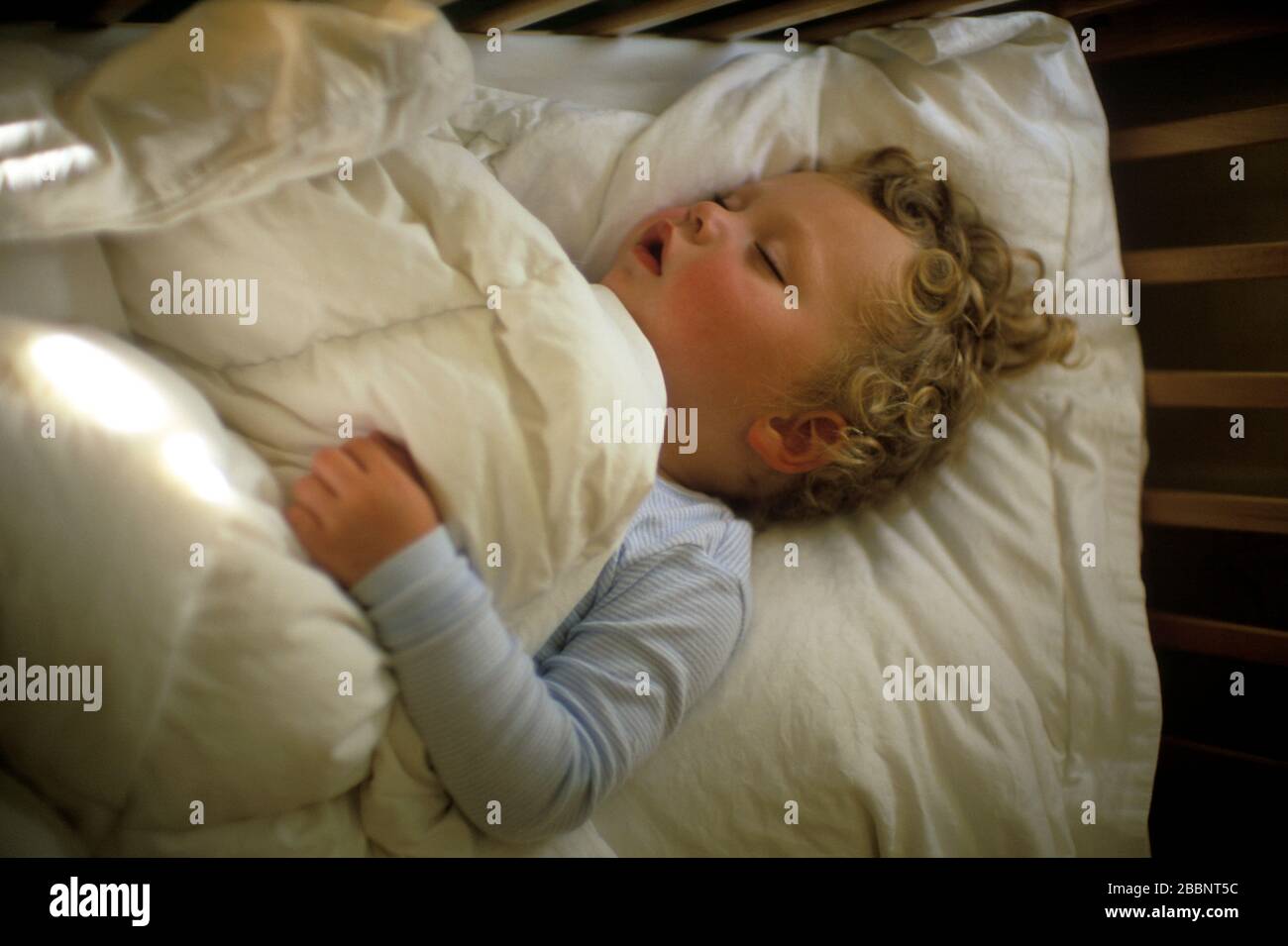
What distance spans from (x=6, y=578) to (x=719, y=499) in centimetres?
55

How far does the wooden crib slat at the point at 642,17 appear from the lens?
83cm

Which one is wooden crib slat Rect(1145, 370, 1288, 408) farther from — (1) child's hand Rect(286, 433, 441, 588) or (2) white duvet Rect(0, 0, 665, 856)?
(1) child's hand Rect(286, 433, 441, 588)

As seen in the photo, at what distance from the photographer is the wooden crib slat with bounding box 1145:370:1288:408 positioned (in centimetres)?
83

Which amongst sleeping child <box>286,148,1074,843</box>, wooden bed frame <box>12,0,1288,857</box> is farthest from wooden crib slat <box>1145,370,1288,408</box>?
sleeping child <box>286,148,1074,843</box>

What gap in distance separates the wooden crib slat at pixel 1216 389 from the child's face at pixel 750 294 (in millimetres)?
307

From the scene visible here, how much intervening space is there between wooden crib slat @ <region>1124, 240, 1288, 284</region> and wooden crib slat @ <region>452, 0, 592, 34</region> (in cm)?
60

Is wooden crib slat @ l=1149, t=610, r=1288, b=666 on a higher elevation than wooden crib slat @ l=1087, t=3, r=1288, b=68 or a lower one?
lower

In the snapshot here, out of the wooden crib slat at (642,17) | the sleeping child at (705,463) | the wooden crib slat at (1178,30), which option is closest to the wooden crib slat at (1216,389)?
the sleeping child at (705,463)

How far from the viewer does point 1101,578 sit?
0.85 metres

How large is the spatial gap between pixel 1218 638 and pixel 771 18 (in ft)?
2.42

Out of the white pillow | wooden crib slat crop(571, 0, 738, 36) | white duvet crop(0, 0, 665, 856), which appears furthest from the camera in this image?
wooden crib slat crop(571, 0, 738, 36)

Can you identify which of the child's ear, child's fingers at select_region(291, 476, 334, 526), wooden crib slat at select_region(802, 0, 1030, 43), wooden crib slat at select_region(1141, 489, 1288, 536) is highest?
wooden crib slat at select_region(802, 0, 1030, 43)

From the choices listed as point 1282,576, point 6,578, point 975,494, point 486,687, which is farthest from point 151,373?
point 1282,576
